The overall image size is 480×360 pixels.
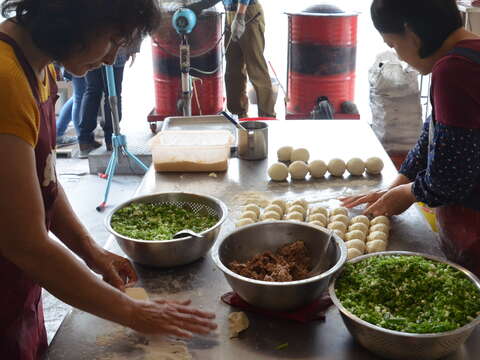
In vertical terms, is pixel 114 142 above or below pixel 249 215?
below

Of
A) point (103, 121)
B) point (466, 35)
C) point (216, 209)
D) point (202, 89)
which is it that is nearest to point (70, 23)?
point (216, 209)

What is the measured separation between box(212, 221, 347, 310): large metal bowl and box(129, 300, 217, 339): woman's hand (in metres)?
0.15

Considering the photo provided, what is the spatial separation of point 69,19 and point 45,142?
1.19 feet

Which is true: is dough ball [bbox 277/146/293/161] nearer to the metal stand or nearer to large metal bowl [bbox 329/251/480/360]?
large metal bowl [bbox 329/251/480/360]

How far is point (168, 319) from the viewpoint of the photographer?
1.24 m

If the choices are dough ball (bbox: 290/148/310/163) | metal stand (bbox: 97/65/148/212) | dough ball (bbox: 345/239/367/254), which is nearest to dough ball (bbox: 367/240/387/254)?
dough ball (bbox: 345/239/367/254)

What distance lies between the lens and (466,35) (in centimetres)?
162

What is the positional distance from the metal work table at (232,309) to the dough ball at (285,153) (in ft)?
0.35

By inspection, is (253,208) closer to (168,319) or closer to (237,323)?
(237,323)

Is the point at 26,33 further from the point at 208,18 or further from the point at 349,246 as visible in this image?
the point at 208,18

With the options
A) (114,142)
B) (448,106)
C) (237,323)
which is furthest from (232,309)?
(114,142)

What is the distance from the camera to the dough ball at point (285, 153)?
260 centimetres

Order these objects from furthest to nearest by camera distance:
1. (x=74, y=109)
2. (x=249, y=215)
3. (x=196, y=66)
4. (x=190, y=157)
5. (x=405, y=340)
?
(x=74, y=109) < (x=196, y=66) < (x=190, y=157) < (x=249, y=215) < (x=405, y=340)

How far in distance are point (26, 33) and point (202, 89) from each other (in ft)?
12.8
